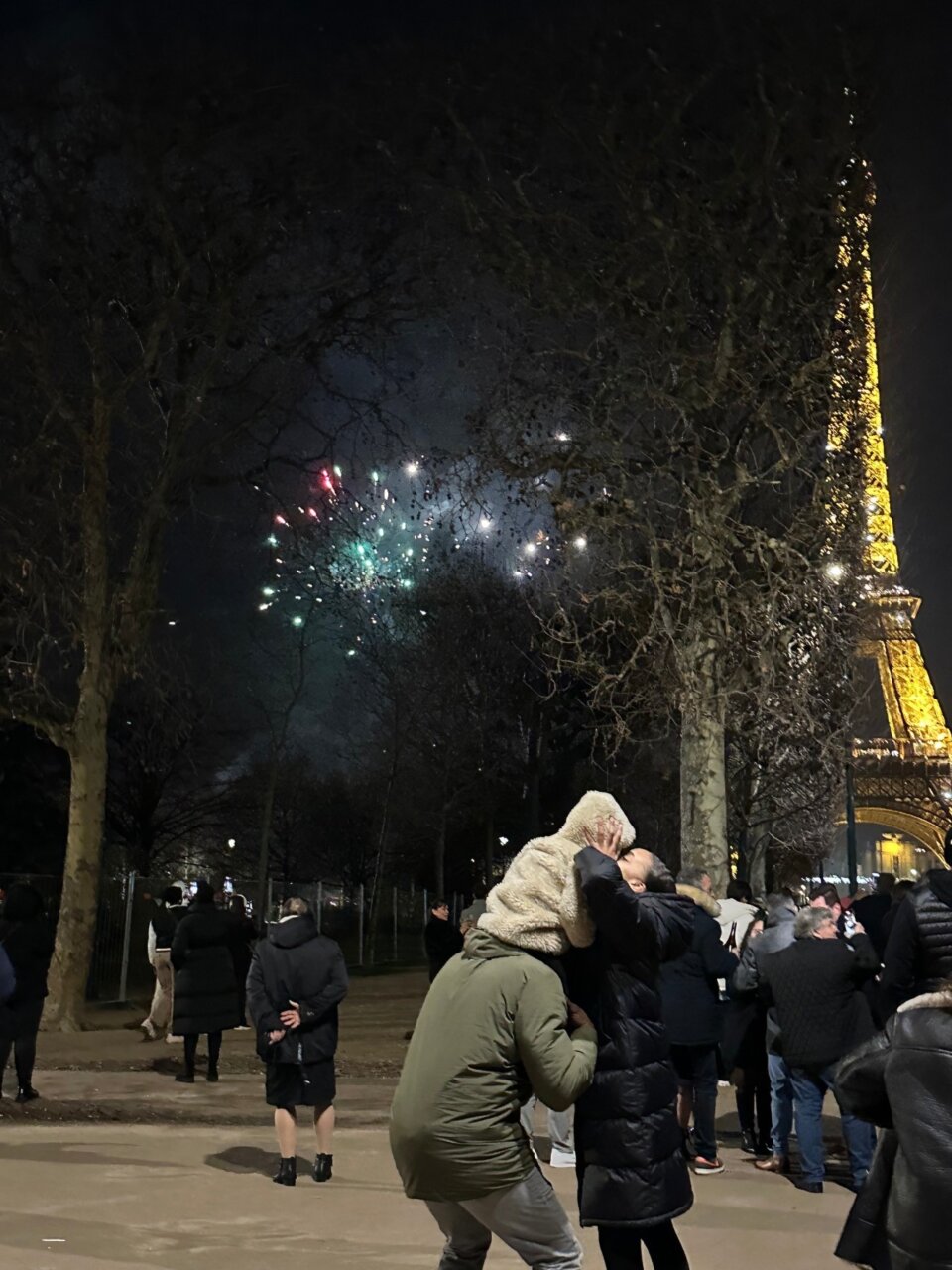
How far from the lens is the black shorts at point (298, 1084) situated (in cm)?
815

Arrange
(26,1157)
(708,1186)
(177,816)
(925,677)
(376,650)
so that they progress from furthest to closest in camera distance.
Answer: (925,677), (177,816), (376,650), (26,1157), (708,1186)

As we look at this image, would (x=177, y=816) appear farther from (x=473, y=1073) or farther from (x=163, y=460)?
(x=473, y=1073)

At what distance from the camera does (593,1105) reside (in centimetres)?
425

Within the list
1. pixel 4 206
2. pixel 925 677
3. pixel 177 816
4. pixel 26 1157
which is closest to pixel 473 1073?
pixel 26 1157

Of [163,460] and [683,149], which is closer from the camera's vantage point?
[683,149]

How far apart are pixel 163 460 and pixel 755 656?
7.67m

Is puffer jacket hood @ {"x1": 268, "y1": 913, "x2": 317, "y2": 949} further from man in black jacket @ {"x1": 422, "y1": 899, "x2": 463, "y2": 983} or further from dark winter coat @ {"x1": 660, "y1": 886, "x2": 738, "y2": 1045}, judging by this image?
man in black jacket @ {"x1": 422, "y1": 899, "x2": 463, "y2": 983}

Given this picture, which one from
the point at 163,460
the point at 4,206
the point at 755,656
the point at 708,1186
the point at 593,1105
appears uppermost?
the point at 4,206

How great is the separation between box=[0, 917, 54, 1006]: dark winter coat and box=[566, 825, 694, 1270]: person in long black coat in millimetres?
8253

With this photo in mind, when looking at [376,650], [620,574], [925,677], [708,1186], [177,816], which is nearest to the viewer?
[708,1186]

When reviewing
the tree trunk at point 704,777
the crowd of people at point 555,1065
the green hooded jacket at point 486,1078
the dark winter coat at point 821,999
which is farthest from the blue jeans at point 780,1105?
the tree trunk at point 704,777

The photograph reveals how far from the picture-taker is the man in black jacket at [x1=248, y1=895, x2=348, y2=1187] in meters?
8.16

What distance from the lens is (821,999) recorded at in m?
8.32

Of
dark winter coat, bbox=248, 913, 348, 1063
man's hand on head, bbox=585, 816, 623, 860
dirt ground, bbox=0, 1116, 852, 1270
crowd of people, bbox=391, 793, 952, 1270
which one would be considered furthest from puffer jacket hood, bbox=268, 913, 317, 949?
man's hand on head, bbox=585, 816, 623, 860
